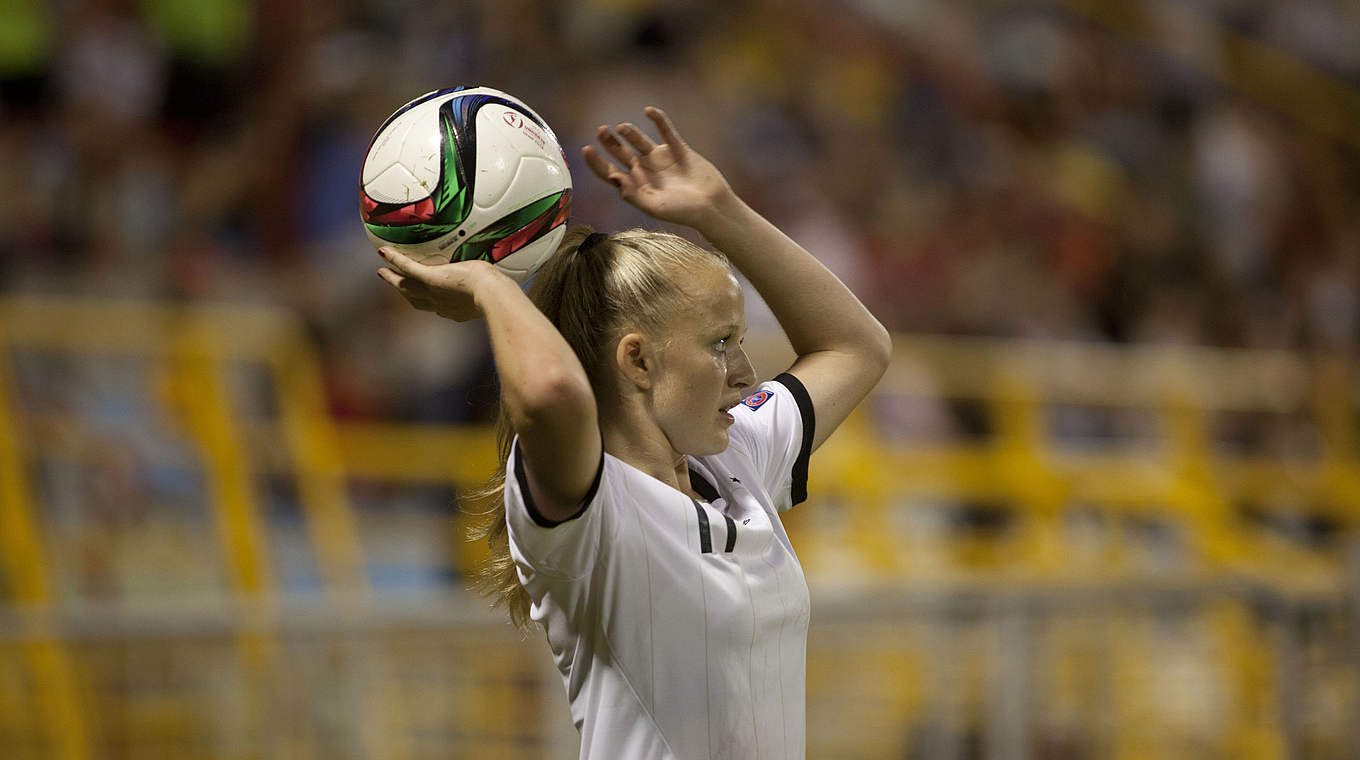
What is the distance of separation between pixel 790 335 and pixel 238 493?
120 inches

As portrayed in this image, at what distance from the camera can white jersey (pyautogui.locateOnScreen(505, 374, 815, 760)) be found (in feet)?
6.99

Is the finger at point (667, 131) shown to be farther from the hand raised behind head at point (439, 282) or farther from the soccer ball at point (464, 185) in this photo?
the hand raised behind head at point (439, 282)

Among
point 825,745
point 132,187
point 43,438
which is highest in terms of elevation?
point 132,187

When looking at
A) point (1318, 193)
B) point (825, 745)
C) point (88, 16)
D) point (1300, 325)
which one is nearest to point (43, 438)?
point (825, 745)

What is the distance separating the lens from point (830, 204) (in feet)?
31.4

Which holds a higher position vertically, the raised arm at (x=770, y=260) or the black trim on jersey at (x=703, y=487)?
the raised arm at (x=770, y=260)

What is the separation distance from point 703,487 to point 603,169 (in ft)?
1.67

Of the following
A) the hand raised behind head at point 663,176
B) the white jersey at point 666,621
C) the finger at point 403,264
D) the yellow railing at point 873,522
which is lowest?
the yellow railing at point 873,522

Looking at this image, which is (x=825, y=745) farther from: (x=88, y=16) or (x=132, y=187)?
(x=88, y=16)

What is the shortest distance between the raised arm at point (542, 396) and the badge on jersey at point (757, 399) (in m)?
0.61

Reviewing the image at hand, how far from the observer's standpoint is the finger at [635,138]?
239 centimetres

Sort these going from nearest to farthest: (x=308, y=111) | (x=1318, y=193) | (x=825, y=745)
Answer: (x=825, y=745) < (x=308, y=111) < (x=1318, y=193)

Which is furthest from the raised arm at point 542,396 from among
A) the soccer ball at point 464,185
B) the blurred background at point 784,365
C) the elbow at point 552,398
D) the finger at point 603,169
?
the blurred background at point 784,365

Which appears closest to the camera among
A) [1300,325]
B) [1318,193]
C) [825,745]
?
[825,745]
